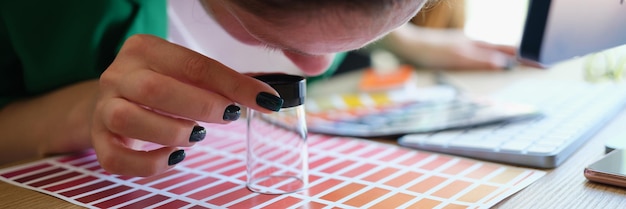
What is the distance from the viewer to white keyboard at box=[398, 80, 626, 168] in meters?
0.62

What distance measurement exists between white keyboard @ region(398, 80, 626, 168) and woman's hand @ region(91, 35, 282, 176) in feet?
0.75

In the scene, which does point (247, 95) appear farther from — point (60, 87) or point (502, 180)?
point (60, 87)

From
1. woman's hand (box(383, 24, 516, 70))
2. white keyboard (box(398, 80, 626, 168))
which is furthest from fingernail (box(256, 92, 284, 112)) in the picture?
woman's hand (box(383, 24, 516, 70))

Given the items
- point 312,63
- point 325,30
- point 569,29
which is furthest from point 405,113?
point 325,30

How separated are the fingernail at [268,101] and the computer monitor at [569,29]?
0.23m

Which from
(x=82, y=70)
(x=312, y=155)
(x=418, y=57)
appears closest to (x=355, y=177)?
(x=312, y=155)

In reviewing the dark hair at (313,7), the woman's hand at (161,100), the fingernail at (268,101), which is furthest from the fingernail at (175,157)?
the dark hair at (313,7)

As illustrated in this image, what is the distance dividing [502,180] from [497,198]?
0.05 metres

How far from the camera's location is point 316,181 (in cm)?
59

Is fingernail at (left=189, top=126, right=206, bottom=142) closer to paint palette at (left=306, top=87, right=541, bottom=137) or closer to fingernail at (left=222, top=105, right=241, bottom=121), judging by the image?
fingernail at (left=222, top=105, right=241, bottom=121)

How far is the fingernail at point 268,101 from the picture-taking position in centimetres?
52

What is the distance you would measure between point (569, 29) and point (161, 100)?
0.36 meters

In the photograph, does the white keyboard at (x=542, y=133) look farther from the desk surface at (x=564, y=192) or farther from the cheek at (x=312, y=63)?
the cheek at (x=312, y=63)

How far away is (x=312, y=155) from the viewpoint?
68 centimetres
